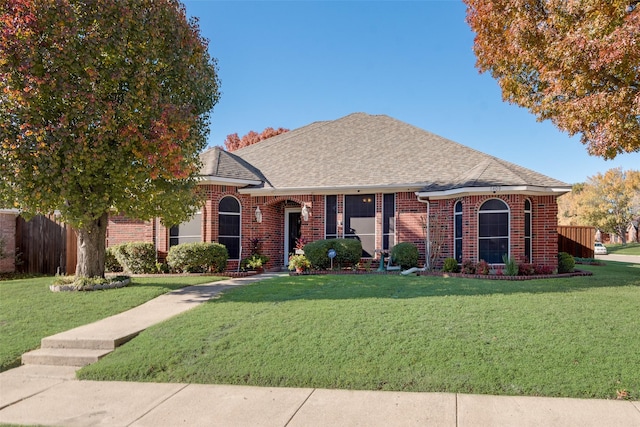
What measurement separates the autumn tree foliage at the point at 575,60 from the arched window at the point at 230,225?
30.7 feet

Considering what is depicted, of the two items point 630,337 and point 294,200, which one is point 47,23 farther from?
point 630,337

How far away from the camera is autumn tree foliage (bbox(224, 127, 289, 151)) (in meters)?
34.9

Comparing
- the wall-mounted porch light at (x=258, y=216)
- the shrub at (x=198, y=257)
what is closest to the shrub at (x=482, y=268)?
the wall-mounted porch light at (x=258, y=216)

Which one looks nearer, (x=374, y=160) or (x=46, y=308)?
(x=46, y=308)

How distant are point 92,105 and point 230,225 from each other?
7.18 meters

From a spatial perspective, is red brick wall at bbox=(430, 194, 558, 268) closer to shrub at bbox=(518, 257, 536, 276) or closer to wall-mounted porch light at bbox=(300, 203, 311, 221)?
shrub at bbox=(518, 257, 536, 276)

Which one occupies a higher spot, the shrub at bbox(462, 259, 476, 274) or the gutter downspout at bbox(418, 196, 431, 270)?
the gutter downspout at bbox(418, 196, 431, 270)

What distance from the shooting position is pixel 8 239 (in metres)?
15.1

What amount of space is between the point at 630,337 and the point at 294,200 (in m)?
11.7

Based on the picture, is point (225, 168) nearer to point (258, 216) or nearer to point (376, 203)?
point (258, 216)

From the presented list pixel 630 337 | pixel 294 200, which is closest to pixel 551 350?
pixel 630 337

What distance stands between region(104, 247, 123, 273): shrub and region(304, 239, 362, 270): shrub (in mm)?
6430

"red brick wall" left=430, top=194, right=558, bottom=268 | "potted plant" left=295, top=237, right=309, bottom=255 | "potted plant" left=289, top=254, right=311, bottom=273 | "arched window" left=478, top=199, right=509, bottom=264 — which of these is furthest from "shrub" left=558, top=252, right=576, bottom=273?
"potted plant" left=295, top=237, right=309, bottom=255

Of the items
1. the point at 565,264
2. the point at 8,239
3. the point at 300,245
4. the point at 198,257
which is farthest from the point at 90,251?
the point at 565,264
